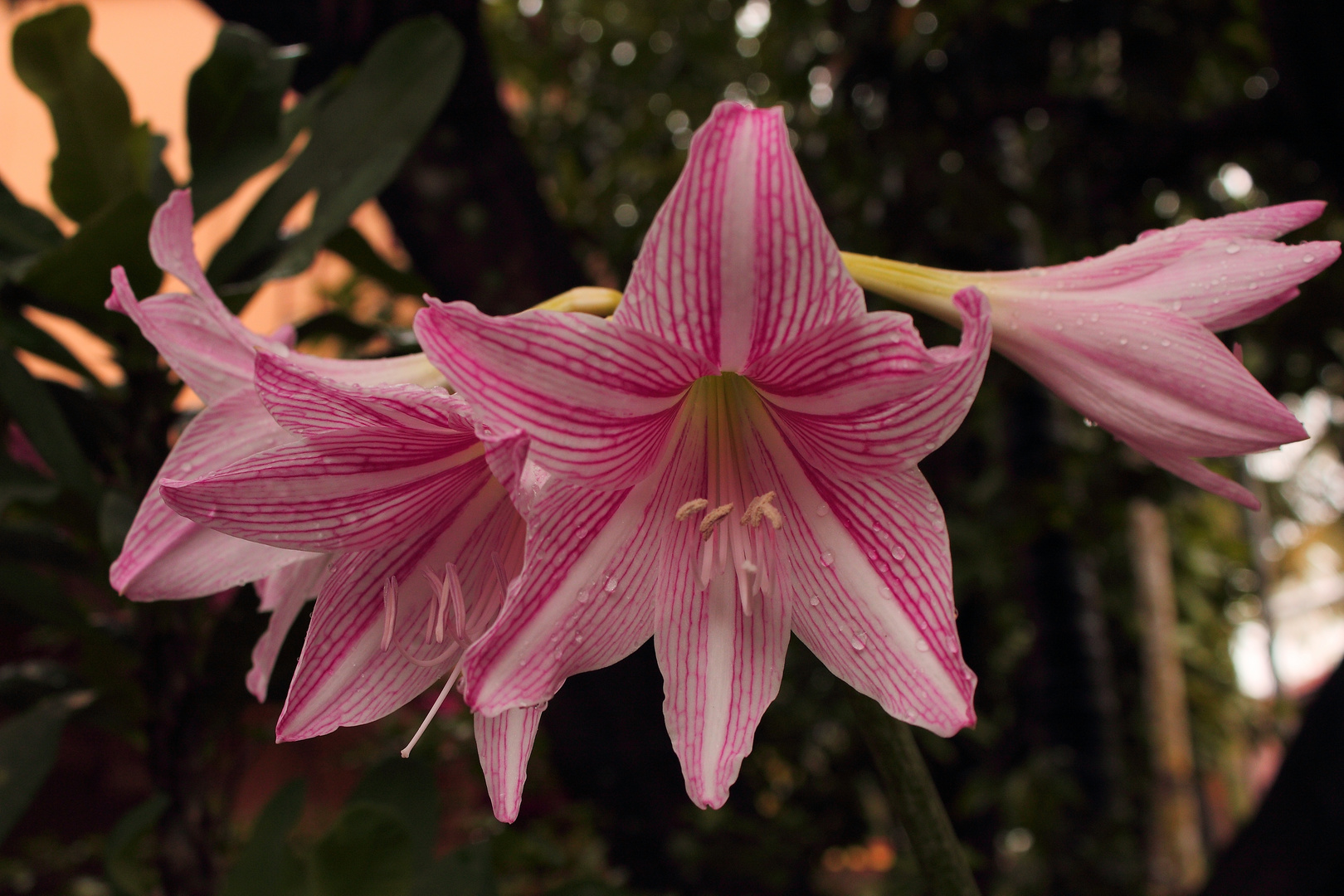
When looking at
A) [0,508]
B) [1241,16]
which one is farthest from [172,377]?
[1241,16]

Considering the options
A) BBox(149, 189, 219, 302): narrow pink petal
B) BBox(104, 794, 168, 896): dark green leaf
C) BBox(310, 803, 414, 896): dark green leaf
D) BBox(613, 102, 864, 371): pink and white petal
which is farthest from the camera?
BBox(104, 794, 168, 896): dark green leaf

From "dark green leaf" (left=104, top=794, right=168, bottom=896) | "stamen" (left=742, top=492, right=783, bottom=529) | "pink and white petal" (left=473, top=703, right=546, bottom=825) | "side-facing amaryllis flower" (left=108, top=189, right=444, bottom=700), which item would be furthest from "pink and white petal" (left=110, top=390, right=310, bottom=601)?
"dark green leaf" (left=104, top=794, right=168, bottom=896)

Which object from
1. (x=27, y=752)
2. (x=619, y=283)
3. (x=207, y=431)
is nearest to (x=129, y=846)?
(x=27, y=752)

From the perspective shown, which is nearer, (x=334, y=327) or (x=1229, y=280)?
(x=1229, y=280)

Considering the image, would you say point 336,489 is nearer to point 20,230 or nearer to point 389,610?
point 389,610

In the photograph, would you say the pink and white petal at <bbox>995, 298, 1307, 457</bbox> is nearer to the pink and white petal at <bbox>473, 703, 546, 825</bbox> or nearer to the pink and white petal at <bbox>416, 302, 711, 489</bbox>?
the pink and white petal at <bbox>416, 302, 711, 489</bbox>

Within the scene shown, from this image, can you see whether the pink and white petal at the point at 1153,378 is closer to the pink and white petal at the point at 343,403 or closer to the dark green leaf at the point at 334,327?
the pink and white petal at the point at 343,403
